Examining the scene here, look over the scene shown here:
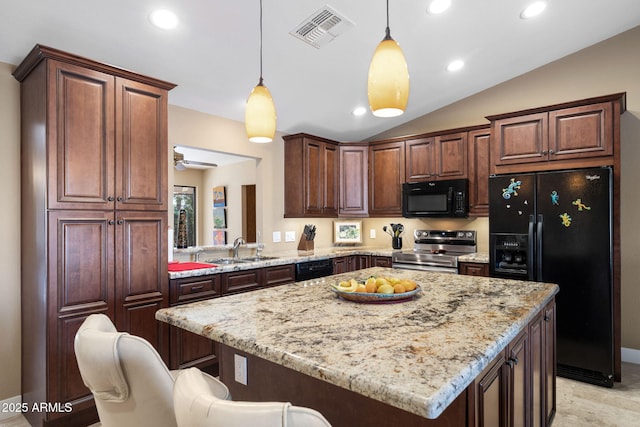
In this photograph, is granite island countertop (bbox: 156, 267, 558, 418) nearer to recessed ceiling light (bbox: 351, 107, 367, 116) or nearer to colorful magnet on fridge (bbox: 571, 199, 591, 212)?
colorful magnet on fridge (bbox: 571, 199, 591, 212)

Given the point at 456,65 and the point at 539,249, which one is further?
the point at 456,65

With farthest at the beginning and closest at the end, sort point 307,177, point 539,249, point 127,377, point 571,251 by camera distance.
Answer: point 307,177 < point 539,249 < point 571,251 < point 127,377

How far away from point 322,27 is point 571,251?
8.94ft

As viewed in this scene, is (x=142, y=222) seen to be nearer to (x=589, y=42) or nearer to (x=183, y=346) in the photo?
(x=183, y=346)

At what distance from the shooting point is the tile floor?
2395 mm

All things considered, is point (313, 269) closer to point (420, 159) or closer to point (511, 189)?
point (420, 159)

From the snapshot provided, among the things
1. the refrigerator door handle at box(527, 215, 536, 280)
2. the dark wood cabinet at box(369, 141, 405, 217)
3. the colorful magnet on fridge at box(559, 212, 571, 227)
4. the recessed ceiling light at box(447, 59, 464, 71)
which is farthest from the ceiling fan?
the colorful magnet on fridge at box(559, 212, 571, 227)

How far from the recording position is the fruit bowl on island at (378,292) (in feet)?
5.56

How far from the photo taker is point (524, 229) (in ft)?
10.6

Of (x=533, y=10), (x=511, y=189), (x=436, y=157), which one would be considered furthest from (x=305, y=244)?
(x=533, y=10)

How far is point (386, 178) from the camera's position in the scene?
4.72 metres

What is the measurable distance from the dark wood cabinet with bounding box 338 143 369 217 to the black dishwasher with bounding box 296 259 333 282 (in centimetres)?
93

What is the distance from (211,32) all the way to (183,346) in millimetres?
2369

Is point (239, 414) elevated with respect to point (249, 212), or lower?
lower
